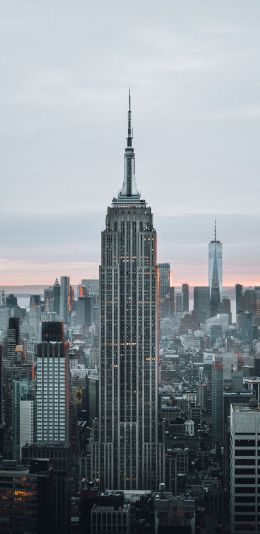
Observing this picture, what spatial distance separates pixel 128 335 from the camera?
18016 millimetres

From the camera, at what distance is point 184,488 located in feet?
48.4

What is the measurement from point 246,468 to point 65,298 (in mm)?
6184

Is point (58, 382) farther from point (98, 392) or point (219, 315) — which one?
point (219, 315)

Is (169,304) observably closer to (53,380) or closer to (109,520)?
(53,380)

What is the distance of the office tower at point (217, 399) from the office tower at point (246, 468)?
560 centimetres

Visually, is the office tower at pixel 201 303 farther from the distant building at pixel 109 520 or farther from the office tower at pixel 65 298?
the distant building at pixel 109 520

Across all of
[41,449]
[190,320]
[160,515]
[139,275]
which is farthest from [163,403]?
[160,515]

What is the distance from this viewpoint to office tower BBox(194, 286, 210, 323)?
671 inches

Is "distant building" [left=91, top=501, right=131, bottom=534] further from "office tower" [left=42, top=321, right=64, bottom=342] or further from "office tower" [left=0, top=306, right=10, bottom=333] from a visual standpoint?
"office tower" [left=42, top=321, right=64, bottom=342]

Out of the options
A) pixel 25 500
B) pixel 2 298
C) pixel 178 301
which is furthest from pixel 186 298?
pixel 25 500

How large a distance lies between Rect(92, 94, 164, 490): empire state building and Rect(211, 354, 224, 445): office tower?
3.31 feet

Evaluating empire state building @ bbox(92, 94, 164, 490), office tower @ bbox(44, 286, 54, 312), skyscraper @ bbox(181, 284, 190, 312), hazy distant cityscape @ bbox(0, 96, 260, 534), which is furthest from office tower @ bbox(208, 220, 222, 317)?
office tower @ bbox(44, 286, 54, 312)

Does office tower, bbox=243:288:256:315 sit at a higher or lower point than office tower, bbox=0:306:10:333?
higher

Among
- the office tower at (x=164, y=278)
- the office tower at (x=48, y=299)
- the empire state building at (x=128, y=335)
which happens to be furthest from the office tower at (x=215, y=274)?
the office tower at (x=48, y=299)
